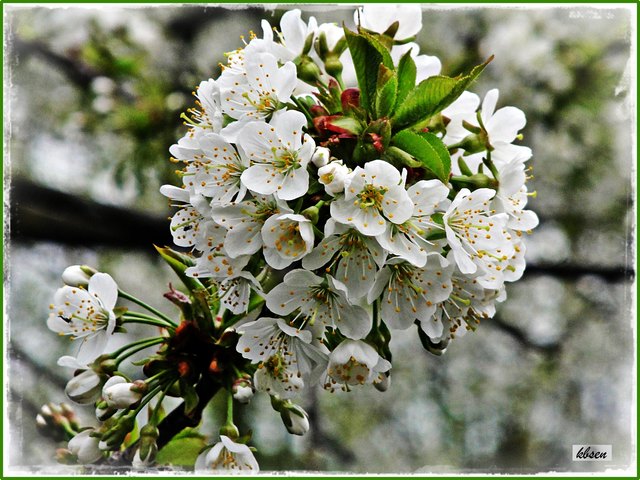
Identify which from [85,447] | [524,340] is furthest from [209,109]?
[524,340]

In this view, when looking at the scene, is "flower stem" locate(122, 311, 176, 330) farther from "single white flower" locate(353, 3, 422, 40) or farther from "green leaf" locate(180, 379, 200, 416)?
"single white flower" locate(353, 3, 422, 40)

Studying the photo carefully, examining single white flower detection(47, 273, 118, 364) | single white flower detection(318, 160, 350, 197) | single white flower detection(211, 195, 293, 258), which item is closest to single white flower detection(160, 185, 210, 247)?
single white flower detection(211, 195, 293, 258)

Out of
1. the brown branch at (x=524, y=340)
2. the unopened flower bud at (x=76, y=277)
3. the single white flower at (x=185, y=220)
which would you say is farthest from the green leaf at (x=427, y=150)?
the brown branch at (x=524, y=340)

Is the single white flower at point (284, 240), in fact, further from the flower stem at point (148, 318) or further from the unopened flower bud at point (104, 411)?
the unopened flower bud at point (104, 411)

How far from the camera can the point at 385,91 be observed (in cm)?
129

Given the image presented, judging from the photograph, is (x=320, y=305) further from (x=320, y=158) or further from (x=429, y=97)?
(x=429, y=97)

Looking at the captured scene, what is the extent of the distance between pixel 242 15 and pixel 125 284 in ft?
4.89

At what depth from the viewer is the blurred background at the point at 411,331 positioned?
2801 millimetres

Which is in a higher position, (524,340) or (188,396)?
(188,396)

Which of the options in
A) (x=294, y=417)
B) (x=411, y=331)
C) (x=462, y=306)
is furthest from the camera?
(x=411, y=331)

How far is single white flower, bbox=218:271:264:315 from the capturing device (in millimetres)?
1329

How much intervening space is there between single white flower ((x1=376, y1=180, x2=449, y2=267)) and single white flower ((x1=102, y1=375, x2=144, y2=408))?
707 millimetres

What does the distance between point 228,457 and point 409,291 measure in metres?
0.60

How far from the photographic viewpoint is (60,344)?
2.99m
